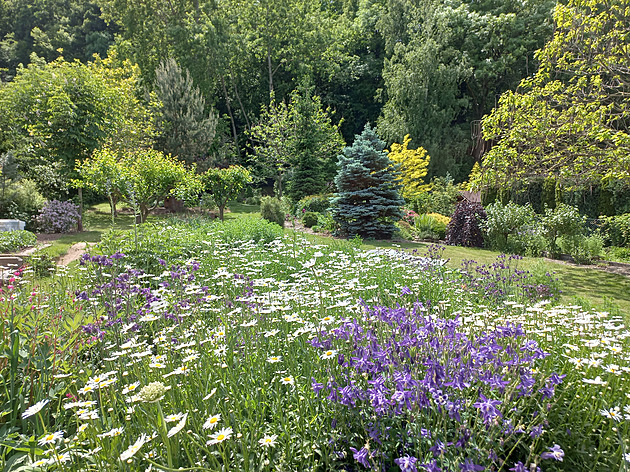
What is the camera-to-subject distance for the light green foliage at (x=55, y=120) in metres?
11.8

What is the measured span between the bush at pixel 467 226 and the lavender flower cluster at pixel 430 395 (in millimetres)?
9870

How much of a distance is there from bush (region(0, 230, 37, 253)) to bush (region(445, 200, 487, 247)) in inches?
431

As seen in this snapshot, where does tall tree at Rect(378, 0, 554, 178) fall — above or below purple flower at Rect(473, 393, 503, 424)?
above

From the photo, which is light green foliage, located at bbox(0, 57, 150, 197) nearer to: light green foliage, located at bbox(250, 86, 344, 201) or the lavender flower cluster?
light green foliage, located at bbox(250, 86, 344, 201)

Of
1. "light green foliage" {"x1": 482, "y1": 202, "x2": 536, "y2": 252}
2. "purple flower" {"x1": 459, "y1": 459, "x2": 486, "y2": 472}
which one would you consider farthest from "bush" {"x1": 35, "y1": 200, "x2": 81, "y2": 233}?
"purple flower" {"x1": 459, "y1": 459, "x2": 486, "y2": 472}

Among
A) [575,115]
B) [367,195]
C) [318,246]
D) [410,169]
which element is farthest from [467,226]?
[410,169]

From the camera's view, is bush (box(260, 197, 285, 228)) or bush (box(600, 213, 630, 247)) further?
bush (box(260, 197, 285, 228))

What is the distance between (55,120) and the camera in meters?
11.6

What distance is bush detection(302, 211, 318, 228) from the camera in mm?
14383

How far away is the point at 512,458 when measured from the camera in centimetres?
179

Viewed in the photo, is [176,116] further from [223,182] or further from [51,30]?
[51,30]

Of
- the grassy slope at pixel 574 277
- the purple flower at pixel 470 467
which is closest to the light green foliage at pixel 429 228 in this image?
the grassy slope at pixel 574 277

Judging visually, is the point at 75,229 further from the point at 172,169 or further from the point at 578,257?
the point at 578,257

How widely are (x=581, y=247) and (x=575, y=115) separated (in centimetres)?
315
